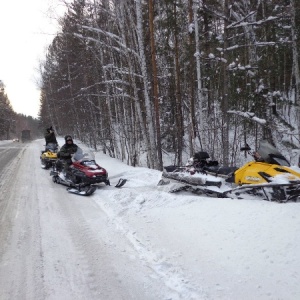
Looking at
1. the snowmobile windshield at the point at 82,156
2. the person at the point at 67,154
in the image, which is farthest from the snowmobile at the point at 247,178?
the person at the point at 67,154

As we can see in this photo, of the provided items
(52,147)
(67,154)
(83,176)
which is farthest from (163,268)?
(52,147)

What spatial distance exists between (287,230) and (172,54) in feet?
42.9

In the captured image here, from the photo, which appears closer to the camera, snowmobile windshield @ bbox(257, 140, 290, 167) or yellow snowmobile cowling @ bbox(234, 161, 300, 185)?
yellow snowmobile cowling @ bbox(234, 161, 300, 185)

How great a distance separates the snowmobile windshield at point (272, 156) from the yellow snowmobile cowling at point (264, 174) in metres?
0.13

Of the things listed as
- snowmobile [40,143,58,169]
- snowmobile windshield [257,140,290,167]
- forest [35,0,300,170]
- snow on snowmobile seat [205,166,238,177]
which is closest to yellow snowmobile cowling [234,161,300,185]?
snowmobile windshield [257,140,290,167]

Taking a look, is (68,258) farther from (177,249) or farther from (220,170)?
(220,170)

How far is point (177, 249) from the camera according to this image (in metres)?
4.25

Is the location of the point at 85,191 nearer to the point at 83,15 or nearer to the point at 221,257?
the point at 221,257

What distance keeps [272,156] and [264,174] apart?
45cm

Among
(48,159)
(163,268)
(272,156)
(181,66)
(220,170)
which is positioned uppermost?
(181,66)

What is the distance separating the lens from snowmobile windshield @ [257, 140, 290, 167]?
5.53 meters

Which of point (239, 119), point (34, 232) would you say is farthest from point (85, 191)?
point (239, 119)

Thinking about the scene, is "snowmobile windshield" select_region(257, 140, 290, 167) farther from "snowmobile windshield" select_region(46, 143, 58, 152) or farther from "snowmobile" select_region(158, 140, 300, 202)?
"snowmobile windshield" select_region(46, 143, 58, 152)

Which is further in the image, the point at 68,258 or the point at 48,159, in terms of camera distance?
the point at 48,159
